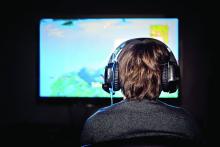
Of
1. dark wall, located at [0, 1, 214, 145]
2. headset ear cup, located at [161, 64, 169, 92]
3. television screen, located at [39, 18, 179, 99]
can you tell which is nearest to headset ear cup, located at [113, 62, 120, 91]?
headset ear cup, located at [161, 64, 169, 92]

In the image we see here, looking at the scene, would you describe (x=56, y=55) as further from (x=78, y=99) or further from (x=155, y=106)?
(x=155, y=106)

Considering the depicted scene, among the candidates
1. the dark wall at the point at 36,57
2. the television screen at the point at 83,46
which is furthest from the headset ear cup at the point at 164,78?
the dark wall at the point at 36,57

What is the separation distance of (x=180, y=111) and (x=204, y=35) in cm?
177

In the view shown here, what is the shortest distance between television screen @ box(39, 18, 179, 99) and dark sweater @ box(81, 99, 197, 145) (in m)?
1.44

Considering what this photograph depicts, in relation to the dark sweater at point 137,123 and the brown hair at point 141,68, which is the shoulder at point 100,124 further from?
the brown hair at point 141,68

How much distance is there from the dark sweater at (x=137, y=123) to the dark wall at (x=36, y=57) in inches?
61.1

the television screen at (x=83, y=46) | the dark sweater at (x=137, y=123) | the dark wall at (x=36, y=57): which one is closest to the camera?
the dark sweater at (x=137, y=123)

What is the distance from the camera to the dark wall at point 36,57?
262cm

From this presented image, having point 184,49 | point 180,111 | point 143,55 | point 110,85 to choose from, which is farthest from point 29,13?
point 180,111

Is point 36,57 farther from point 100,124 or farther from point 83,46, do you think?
point 100,124

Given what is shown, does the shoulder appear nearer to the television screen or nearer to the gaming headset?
the gaming headset

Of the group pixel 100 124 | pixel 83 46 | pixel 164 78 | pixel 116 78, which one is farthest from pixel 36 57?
pixel 100 124

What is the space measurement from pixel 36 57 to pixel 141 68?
1.55 meters

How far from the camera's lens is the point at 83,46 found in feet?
8.13
